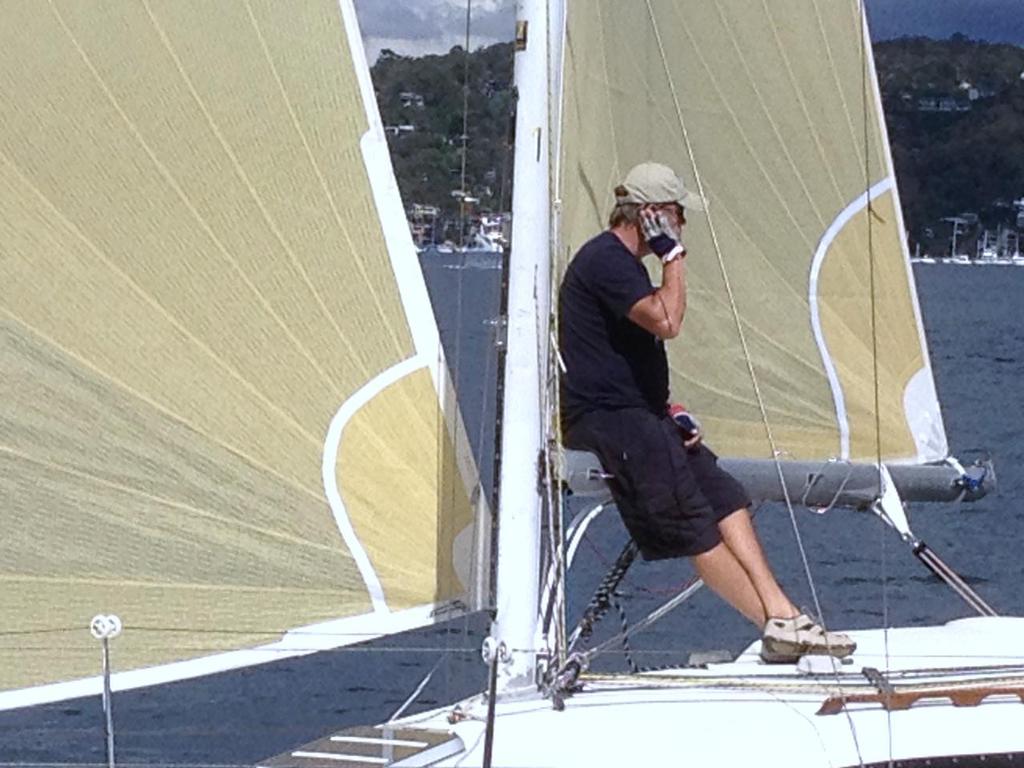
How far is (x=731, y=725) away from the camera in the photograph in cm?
504

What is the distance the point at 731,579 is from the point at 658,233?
86 cm

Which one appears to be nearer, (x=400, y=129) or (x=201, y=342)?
(x=201, y=342)

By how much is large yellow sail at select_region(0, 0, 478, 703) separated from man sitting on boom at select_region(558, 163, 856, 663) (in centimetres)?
51

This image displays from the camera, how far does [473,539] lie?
5438 millimetres

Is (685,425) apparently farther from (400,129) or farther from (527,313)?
(400,129)

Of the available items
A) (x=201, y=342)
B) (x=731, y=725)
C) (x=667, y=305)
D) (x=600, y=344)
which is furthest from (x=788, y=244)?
(x=201, y=342)

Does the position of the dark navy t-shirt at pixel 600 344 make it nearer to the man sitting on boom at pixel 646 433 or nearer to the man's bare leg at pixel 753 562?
the man sitting on boom at pixel 646 433

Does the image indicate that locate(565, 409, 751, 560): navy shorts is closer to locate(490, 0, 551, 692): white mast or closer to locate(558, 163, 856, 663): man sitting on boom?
locate(558, 163, 856, 663): man sitting on boom

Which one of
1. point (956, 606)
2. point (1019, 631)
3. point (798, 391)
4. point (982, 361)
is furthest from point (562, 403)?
point (982, 361)

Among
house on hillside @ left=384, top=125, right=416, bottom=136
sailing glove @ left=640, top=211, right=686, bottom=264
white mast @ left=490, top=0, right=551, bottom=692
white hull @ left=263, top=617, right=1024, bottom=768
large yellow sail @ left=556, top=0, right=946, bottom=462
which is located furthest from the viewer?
large yellow sail @ left=556, top=0, right=946, bottom=462

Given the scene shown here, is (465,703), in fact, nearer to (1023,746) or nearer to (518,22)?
(1023,746)

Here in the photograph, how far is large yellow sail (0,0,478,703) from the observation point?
193 inches

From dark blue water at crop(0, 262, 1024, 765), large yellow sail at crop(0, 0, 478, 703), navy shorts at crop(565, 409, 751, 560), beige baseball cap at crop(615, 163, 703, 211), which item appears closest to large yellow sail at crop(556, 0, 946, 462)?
dark blue water at crop(0, 262, 1024, 765)

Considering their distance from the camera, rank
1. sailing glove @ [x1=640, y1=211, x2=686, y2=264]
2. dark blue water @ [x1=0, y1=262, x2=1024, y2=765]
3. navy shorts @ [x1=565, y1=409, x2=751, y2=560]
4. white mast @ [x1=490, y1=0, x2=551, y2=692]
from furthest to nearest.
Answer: dark blue water @ [x1=0, y1=262, x2=1024, y2=765] → navy shorts @ [x1=565, y1=409, x2=751, y2=560] → sailing glove @ [x1=640, y1=211, x2=686, y2=264] → white mast @ [x1=490, y1=0, x2=551, y2=692]
